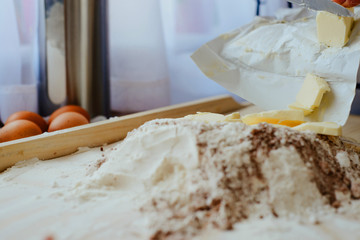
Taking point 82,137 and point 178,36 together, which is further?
point 178,36

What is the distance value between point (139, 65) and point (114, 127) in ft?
1.82

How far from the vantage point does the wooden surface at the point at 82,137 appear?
786mm

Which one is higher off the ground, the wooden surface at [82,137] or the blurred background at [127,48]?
the blurred background at [127,48]

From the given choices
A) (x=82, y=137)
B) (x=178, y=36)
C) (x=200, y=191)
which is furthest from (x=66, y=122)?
(x=178, y=36)

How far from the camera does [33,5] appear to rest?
121cm

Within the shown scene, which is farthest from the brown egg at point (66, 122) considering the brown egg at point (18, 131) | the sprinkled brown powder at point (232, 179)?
the sprinkled brown powder at point (232, 179)

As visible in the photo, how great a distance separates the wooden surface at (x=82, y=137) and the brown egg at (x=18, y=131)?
0.09 m

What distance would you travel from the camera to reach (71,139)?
2.85ft

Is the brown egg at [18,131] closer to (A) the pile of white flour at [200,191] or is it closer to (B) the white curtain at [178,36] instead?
(A) the pile of white flour at [200,191]

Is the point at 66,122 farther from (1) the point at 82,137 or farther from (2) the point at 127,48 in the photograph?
(2) the point at 127,48

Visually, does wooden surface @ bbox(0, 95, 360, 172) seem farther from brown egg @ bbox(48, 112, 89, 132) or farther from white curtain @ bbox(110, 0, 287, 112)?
white curtain @ bbox(110, 0, 287, 112)

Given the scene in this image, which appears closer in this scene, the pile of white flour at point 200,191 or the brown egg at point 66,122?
the pile of white flour at point 200,191

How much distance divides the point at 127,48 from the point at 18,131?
2.14ft

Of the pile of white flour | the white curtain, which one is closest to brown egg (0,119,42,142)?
the pile of white flour
